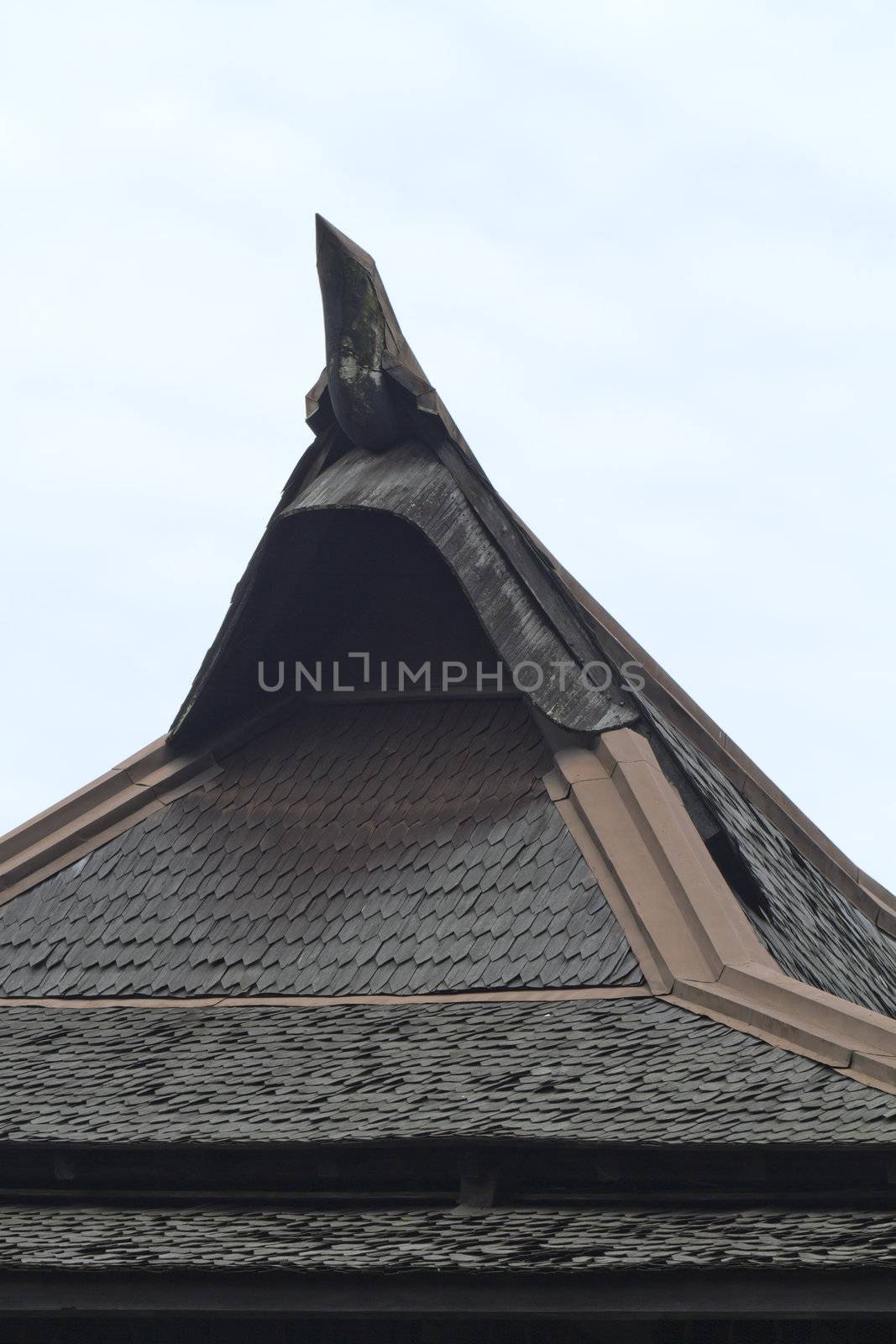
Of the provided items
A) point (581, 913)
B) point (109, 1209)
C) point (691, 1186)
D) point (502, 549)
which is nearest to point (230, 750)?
point (502, 549)

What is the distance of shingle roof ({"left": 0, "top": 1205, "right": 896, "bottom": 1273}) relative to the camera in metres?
5.27

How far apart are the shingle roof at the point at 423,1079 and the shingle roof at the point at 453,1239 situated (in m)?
0.27

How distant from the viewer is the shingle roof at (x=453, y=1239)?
527cm

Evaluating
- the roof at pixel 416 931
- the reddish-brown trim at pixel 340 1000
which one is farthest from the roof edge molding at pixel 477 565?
the reddish-brown trim at pixel 340 1000

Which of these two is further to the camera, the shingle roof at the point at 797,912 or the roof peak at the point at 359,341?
the roof peak at the point at 359,341

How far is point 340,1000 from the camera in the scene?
7.80 metres

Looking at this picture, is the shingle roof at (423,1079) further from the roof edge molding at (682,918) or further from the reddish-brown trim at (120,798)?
the reddish-brown trim at (120,798)

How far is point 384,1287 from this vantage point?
5398mm

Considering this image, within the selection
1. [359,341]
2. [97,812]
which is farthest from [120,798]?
[359,341]

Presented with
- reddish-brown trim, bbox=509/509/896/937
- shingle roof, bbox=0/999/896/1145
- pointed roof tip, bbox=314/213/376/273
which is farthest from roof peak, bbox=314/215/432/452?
shingle roof, bbox=0/999/896/1145

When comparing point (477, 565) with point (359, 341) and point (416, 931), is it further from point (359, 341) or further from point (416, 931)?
point (416, 931)

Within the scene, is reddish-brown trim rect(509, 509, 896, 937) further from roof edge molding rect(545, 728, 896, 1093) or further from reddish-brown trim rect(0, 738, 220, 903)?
reddish-brown trim rect(0, 738, 220, 903)

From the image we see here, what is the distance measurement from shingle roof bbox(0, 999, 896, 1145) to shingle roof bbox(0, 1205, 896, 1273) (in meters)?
0.27

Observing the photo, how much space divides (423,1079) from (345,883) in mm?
1883
